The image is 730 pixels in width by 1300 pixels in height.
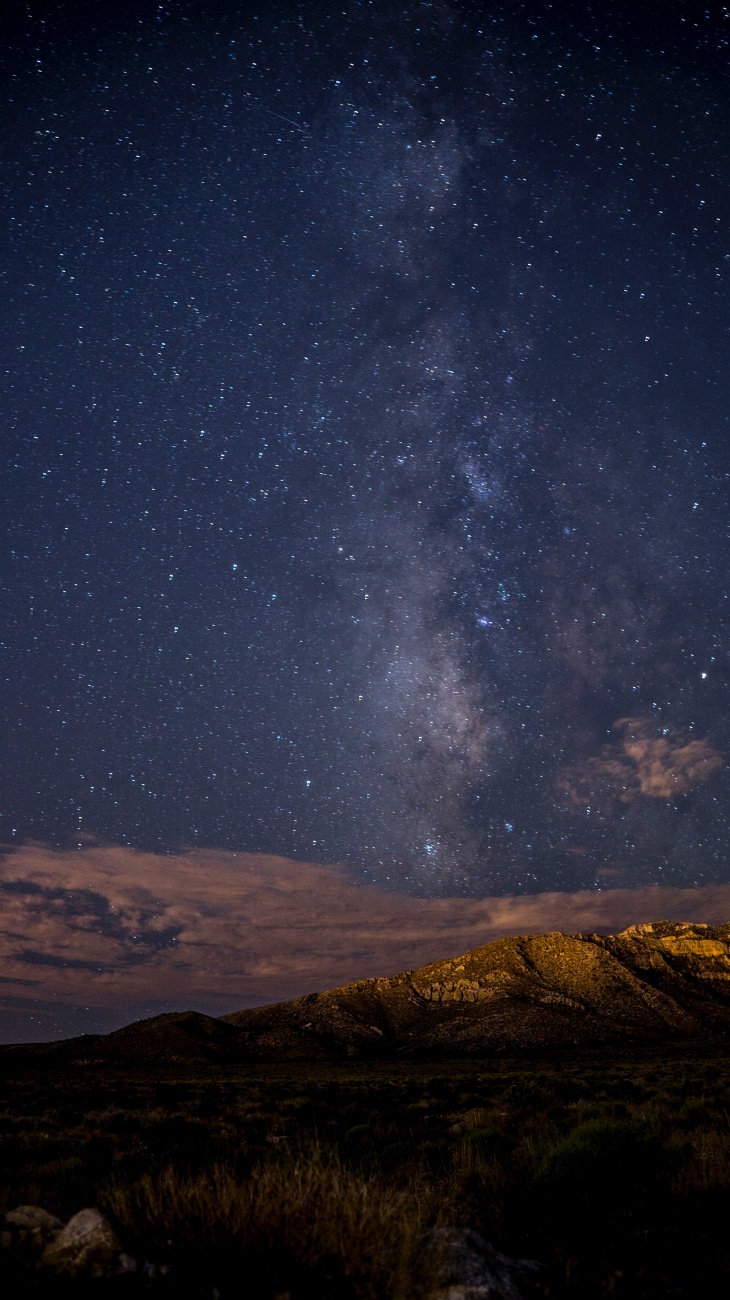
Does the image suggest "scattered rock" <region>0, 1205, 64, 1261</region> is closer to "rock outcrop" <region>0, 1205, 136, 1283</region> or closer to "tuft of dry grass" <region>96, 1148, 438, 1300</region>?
"rock outcrop" <region>0, 1205, 136, 1283</region>

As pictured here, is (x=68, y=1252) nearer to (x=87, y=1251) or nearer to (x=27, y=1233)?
(x=87, y=1251)

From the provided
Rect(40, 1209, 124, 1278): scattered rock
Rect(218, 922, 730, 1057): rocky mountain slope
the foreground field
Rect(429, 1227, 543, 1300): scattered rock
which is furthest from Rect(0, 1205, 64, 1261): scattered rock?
Rect(218, 922, 730, 1057): rocky mountain slope

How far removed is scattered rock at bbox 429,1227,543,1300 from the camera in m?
4.43

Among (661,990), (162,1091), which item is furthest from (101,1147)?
(661,990)

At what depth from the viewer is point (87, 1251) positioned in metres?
4.31

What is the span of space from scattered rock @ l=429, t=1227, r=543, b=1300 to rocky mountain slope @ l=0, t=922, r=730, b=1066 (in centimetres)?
8917

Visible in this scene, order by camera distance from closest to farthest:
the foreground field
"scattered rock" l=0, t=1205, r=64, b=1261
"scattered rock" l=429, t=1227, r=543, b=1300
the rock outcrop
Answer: the rock outcrop < "scattered rock" l=429, t=1227, r=543, b=1300 < "scattered rock" l=0, t=1205, r=64, b=1261 < the foreground field

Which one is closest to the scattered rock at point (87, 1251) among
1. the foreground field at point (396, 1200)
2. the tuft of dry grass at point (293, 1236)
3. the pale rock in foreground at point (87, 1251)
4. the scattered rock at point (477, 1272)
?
the pale rock in foreground at point (87, 1251)

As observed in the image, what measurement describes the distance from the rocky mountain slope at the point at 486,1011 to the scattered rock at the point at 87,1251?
9086 centimetres

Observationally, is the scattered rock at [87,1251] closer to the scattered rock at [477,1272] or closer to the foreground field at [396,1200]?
the foreground field at [396,1200]

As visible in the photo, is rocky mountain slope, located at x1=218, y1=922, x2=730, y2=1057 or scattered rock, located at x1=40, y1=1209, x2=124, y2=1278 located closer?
scattered rock, located at x1=40, y1=1209, x2=124, y2=1278

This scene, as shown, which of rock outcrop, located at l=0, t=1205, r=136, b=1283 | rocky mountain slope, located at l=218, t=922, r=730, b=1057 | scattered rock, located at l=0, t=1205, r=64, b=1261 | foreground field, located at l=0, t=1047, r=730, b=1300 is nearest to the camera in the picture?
rock outcrop, located at l=0, t=1205, r=136, b=1283

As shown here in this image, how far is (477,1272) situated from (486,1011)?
10890 centimetres

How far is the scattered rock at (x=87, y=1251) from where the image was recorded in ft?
13.8
